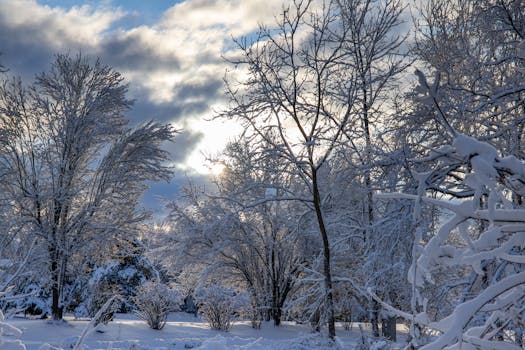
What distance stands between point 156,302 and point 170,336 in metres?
1.46

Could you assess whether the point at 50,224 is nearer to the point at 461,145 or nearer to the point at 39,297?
the point at 39,297

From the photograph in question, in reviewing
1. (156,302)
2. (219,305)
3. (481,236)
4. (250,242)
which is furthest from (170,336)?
(481,236)

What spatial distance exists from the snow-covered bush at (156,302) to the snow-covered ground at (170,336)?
274mm

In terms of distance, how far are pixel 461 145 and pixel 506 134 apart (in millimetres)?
5900

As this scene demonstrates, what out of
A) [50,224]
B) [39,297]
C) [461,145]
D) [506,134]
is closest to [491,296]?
[461,145]

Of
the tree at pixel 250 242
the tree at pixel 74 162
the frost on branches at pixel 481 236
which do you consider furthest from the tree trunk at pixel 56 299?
the frost on branches at pixel 481 236

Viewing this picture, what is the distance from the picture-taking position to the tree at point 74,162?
14180 mm

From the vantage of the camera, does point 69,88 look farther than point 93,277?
No

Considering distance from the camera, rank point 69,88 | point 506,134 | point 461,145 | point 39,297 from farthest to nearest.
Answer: point 39,297, point 69,88, point 506,134, point 461,145

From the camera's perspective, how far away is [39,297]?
1844cm

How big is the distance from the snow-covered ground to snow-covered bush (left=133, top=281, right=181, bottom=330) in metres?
0.27

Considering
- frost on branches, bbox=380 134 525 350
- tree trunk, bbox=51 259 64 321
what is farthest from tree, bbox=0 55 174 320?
frost on branches, bbox=380 134 525 350

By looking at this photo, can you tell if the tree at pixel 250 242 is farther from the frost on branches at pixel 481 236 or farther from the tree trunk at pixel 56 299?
the frost on branches at pixel 481 236

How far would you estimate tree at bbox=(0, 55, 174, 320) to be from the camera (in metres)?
14.2
